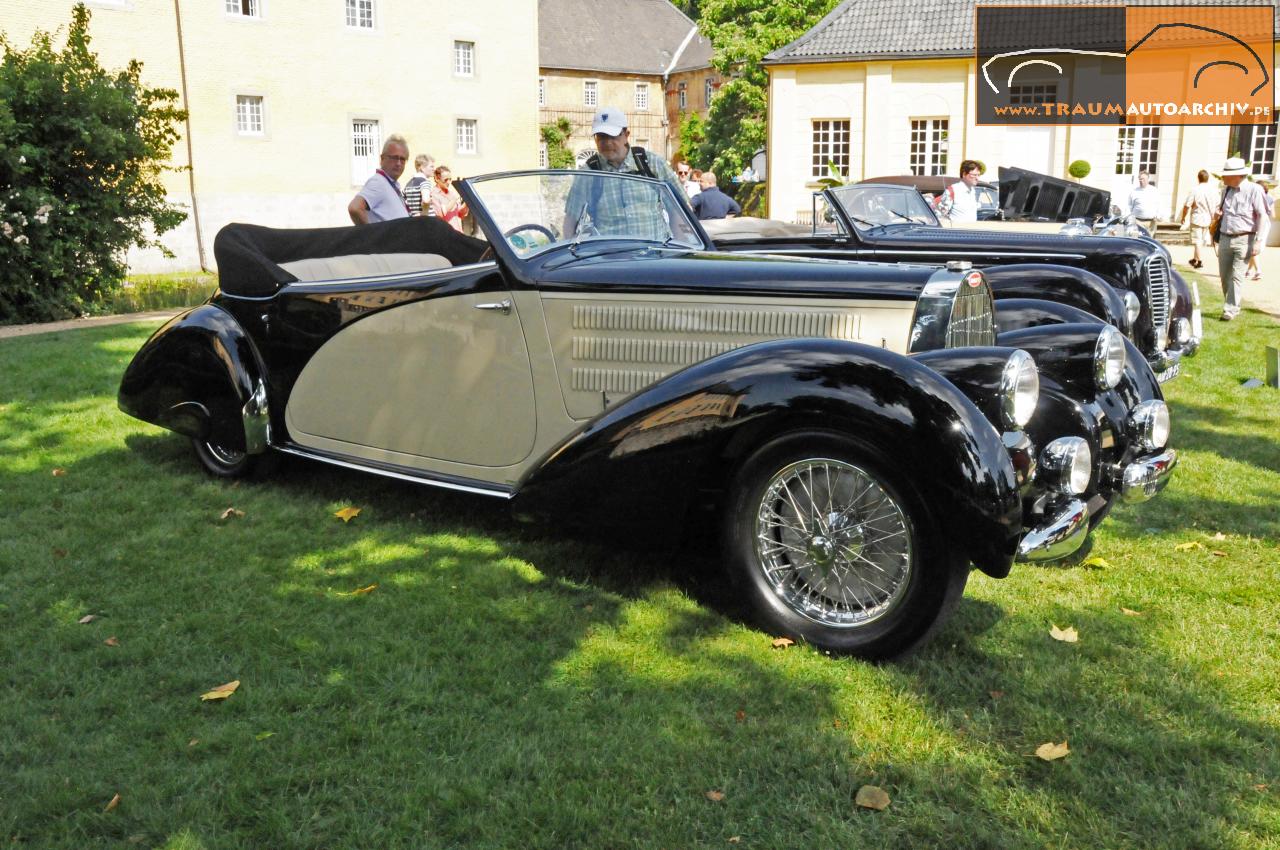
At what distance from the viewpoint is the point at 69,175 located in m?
12.9

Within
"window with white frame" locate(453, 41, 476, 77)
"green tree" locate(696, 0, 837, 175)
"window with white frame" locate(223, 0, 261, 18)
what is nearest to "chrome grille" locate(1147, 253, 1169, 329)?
"window with white frame" locate(223, 0, 261, 18)

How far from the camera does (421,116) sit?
32.0 m

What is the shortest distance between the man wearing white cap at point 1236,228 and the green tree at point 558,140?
141 ft

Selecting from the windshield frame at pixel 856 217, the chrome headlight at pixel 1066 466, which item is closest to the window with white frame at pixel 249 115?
the windshield frame at pixel 856 217

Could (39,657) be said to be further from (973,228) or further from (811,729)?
(973,228)

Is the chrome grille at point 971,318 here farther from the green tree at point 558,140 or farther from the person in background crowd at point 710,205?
the green tree at point 558,140

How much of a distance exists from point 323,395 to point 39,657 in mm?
1997

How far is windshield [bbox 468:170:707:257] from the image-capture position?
4801mm

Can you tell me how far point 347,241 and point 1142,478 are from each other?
4415 millimetres

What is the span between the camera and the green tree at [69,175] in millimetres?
12172

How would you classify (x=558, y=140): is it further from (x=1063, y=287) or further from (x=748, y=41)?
(x=1063, y=287)

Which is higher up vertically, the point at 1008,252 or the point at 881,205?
the point at 881,205

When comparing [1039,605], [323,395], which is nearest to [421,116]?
[323,395]

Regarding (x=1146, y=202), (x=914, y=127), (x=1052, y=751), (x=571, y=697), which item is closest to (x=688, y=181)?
(x=571, y=697)
